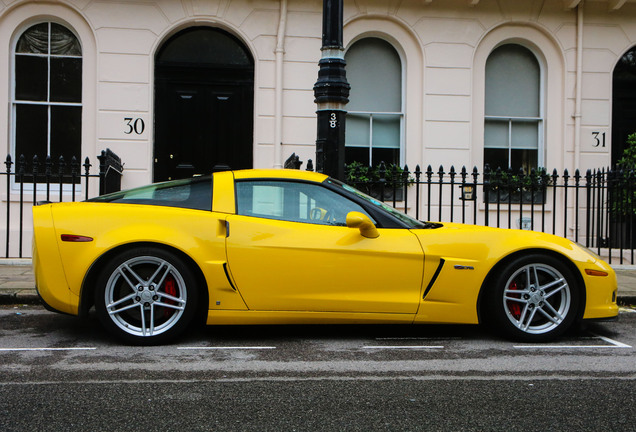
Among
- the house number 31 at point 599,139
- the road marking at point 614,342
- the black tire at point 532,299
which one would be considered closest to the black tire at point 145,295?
the black tire at point 532,299

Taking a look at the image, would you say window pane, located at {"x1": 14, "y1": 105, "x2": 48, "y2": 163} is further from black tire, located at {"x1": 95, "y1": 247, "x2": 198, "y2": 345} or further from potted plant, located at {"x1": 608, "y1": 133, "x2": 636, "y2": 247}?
potted plant, located at {"x1": 608, "y1": 133, "x2": 636, "y2": 247}

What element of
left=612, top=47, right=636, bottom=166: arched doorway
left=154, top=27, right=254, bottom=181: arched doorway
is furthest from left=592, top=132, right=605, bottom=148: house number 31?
left=154, top=27, right=254, bottom=181: arched doorway

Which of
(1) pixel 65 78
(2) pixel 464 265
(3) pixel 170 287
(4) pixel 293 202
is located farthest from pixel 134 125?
Result: (2) pixel 464 265

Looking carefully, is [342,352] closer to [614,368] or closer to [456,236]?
[456,236]

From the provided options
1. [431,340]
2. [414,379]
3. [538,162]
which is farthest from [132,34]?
[414,379]

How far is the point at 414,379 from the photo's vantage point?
422cm

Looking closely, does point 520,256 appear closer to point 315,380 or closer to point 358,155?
point 315,380

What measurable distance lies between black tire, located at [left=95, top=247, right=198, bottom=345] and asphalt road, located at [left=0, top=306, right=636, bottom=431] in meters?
0.13

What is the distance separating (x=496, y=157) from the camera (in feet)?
40.7

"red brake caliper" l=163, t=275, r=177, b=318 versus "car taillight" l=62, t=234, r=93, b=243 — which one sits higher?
"car taillight" l=62, t=234, r=93, b=243

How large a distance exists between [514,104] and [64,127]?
7.65 m

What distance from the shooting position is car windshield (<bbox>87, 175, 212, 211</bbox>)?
533cm

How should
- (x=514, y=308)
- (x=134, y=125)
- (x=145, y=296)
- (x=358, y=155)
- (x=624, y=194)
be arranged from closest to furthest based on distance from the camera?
(x=145, y=296) → (x=514, y=308) → (x=134, y=125) → (x=624, y=194) → (x=358, y=155)

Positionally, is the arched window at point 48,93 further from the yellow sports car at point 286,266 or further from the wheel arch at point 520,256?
the wheel arch at point 520,256
